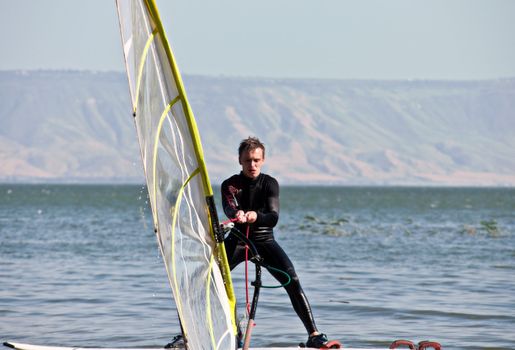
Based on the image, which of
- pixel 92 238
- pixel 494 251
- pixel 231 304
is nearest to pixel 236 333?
pixel 231 304

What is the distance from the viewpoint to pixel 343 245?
3030cm

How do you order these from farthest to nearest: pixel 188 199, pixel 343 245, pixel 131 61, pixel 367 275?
pixel 343 245 < pixel 367 275 < pixel 188 199 < pixel 131 61

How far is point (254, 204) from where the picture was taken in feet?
28.0

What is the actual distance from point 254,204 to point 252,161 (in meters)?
0.35

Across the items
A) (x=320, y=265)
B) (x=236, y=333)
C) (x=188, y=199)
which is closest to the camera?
(x=188, y=199)

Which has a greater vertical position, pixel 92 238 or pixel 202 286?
pixel 92 238

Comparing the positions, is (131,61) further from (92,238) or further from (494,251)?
(92,238)

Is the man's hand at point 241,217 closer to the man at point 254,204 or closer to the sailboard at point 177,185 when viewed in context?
the man at point 254,204

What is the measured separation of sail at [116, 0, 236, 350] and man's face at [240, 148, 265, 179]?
756mm

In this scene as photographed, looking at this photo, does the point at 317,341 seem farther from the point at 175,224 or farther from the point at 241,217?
the point at 175,224

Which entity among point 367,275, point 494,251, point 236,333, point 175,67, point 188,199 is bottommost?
point 236,333

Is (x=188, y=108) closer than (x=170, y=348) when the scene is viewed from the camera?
Yes

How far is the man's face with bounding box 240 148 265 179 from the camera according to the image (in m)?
8.36

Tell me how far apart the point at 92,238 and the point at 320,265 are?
11.5 m
